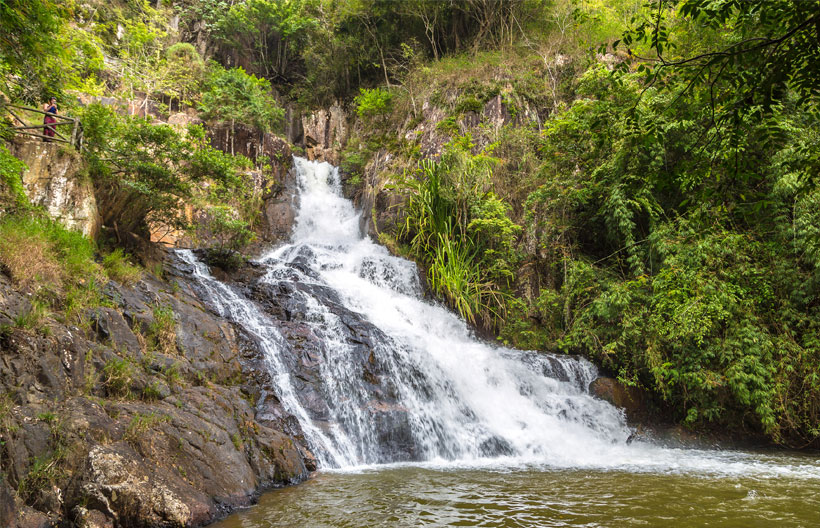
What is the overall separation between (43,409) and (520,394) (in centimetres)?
745

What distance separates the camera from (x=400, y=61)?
1972 cm

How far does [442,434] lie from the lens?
741cm

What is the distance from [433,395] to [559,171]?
22.7 feet

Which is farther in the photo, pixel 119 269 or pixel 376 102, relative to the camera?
pixel 376 102

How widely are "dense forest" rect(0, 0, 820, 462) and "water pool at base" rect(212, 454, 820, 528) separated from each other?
2.55 metres

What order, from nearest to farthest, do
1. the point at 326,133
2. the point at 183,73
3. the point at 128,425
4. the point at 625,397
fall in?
the point at 128,425
the point at 625,397
the point at 183,73
the point at 326,133

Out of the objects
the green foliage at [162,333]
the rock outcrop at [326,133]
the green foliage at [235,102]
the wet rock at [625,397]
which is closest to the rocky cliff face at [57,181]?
the green foliage at [162,333]

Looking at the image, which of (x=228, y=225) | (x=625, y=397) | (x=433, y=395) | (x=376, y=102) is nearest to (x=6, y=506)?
(x=433, y=395)

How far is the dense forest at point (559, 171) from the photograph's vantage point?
2.66 m

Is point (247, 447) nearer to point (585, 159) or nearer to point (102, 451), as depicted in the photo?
point (102, 451)

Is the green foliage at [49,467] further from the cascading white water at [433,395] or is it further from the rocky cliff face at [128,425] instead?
the cascading white water at [433,395]

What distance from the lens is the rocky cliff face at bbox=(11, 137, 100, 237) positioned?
652 centimetres

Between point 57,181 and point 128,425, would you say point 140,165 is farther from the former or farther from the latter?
point 128,425

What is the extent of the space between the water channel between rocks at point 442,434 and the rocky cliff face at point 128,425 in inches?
19.7
